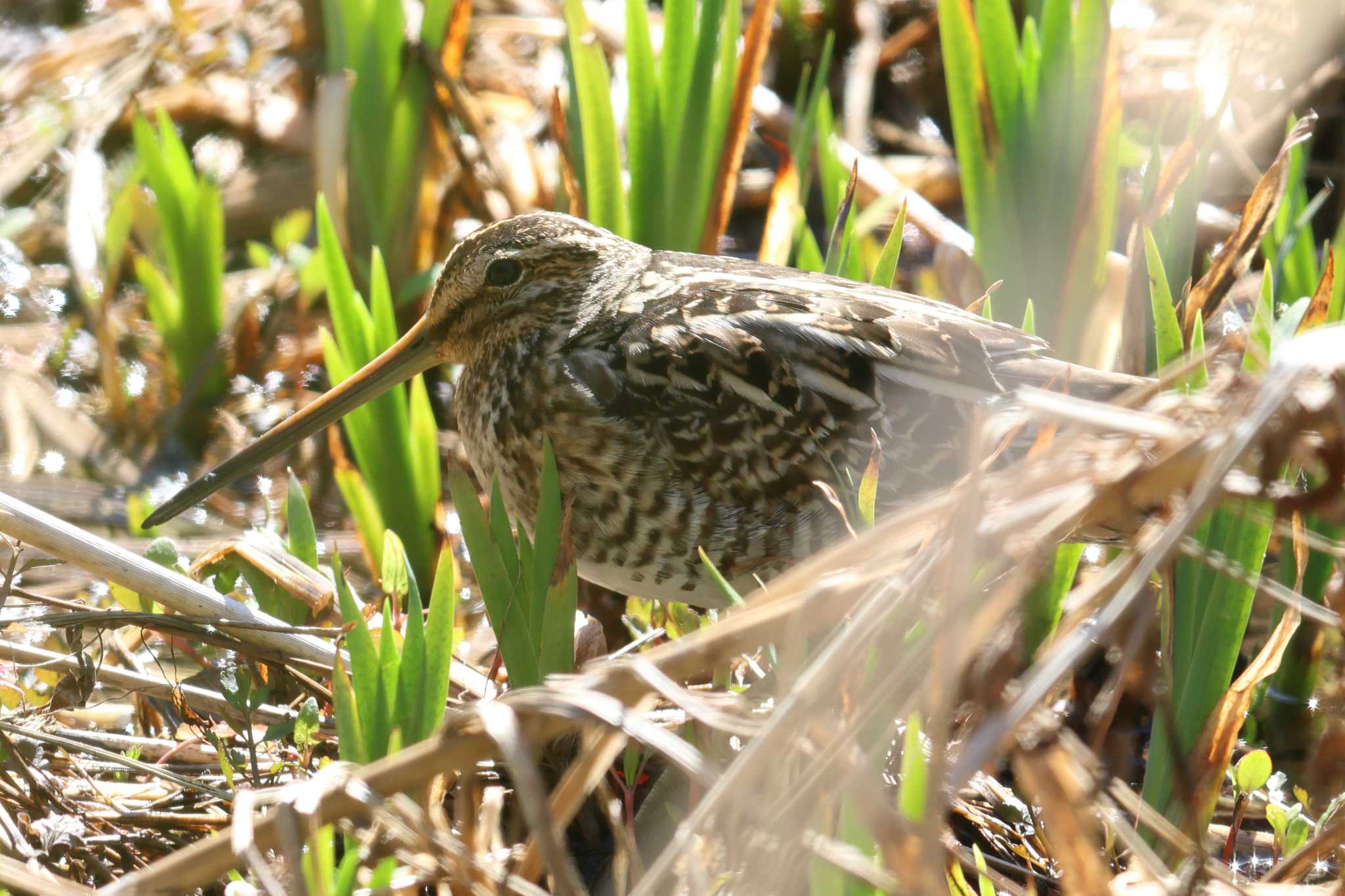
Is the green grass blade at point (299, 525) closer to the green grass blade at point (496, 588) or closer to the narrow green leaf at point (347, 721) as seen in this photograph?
the green grass blade at point (496, 588)

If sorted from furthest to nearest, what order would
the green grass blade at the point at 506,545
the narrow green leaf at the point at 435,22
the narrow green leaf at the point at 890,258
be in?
the narrow green leaf at the point at 435,22, the narrow green leaf at the point at 890,258, the green grass blade at the point at 506,545

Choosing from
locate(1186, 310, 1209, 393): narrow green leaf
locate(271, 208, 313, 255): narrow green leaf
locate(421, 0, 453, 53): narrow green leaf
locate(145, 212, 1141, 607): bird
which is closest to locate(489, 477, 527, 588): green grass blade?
locate(145, 212, 1141, 607): bird

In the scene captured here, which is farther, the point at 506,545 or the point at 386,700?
the point at 506,545

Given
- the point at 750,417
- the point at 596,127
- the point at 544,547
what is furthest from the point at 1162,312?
the point at 596,127

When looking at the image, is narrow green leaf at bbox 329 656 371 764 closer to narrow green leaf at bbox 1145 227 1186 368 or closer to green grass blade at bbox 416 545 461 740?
green grass blade at bbox 416 545 461 740

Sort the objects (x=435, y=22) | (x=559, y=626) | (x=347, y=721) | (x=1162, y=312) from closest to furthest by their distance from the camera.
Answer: (x=347, y=721), (x=559, y=626), (x=1162, y=312), (x=435, y=22)

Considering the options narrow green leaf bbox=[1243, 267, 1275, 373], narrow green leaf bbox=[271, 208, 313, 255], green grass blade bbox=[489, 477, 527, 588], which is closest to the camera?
narrow green leaf bbox=[1243, 267, 1275, 373]

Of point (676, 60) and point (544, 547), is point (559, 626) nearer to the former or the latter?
point (544, 547)

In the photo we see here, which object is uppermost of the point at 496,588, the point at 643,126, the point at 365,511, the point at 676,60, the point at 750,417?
the point at 676,60

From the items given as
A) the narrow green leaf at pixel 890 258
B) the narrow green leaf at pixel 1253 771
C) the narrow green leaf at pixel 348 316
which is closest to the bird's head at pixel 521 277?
the narrow green leaf at pixel 348 316

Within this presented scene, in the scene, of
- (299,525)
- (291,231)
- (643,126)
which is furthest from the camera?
(291,231)
